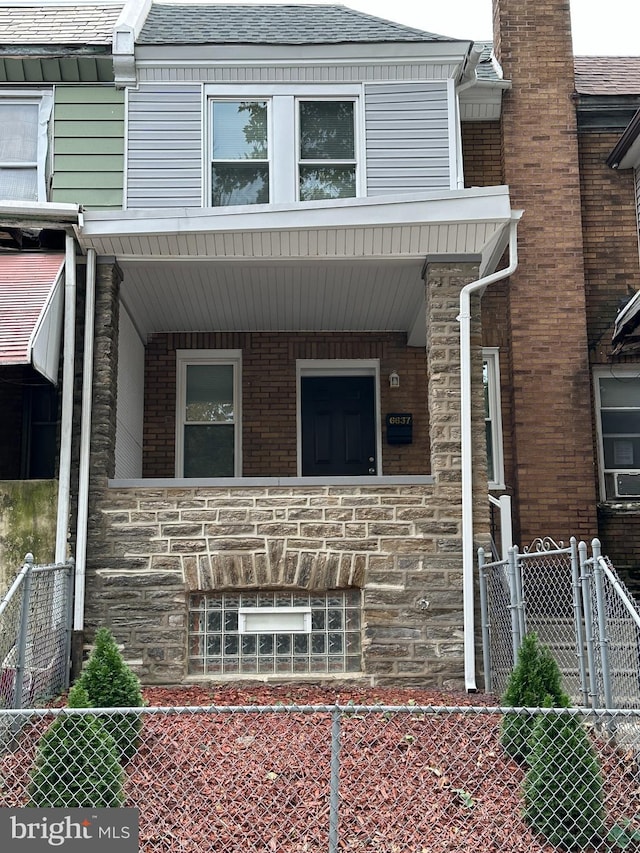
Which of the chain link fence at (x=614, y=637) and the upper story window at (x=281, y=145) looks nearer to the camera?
the chain link fence at (x=614, y=637)

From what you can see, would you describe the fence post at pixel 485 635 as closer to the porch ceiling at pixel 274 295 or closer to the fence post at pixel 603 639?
the fence post at pixel 603 639

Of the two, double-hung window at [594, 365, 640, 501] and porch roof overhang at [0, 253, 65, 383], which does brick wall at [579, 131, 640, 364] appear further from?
porch roof overhang at [0, 253, 65, 383]

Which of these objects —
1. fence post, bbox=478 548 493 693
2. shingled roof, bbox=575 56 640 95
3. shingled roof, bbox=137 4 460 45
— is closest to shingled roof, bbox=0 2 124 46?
shingled roof, bbox=137 4 460 45

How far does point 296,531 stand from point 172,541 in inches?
43.5

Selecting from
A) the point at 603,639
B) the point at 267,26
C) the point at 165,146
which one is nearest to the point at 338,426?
the point at 165,146

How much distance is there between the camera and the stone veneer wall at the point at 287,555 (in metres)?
8.38

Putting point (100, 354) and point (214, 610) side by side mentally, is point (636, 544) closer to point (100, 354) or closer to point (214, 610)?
point (214, 610)

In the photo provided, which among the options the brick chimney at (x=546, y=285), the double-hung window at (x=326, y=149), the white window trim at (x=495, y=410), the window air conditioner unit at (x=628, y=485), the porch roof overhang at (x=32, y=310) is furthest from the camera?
the window air conditioner unit at (x=628, y=485)

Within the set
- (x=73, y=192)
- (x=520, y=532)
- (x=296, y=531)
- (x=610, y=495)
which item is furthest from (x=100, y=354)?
(x=610, y=495)

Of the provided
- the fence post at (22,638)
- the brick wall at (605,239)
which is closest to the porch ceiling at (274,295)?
the brick wall at (605,239)

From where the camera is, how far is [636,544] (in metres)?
11.8

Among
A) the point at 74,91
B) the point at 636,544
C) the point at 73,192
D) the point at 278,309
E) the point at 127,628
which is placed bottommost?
the point at 127,628

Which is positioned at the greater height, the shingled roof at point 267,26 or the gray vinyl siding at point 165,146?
the shingled roof at point 267,26

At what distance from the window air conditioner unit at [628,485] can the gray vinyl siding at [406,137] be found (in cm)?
469
